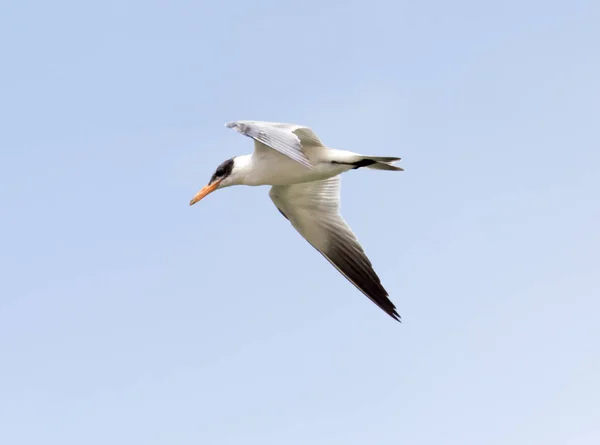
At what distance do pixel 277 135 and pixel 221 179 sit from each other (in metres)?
2.41

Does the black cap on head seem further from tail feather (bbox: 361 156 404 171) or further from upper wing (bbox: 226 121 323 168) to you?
tail feather (bbox: 361 156 404 171)

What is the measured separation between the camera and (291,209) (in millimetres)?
18812

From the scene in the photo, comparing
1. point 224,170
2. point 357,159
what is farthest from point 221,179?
point 357,159

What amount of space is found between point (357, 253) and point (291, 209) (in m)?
1.37

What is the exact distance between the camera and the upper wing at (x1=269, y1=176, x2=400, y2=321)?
18.4m

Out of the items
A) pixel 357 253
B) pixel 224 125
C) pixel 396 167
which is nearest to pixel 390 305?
pixel 357 253

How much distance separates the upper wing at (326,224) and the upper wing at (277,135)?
9.58 feet

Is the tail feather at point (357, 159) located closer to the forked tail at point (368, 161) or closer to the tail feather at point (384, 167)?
the forked tail at point (368, 161)

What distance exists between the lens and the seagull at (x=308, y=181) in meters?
15.0

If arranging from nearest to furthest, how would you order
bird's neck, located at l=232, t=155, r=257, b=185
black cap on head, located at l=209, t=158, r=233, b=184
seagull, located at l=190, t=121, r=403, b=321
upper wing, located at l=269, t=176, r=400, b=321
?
1. seagull, located at l=190, t=121, r=403, b=321
2. bird's neck, located at l=232, t=155, r=257, b=185
3. black cap on head, located at l=209, t=158, r=233, b=184
4. upper wing, located at l=269, t=176, r=400, b=321

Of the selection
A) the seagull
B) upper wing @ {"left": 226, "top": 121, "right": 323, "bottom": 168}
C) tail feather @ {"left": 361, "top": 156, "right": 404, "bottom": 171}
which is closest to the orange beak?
the seagull

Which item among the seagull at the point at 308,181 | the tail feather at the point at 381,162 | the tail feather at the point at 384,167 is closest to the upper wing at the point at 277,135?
the seagull at the point at 308,181

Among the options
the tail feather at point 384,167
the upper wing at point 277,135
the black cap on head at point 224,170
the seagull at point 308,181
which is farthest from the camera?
the tail feather at point 384,167

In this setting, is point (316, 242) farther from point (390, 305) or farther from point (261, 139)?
point (261, 139)
